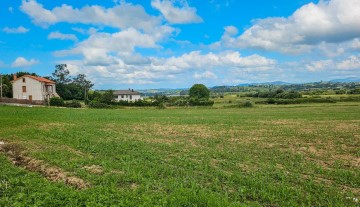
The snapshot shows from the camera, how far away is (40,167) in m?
12.6

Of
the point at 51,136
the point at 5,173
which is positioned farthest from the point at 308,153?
the point at 51,136

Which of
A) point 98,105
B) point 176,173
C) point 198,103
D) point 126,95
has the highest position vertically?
point 126,95

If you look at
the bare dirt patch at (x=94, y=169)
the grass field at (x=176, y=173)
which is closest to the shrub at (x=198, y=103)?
the grass field at (x=176, y=173)

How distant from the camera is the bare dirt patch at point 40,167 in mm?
10577

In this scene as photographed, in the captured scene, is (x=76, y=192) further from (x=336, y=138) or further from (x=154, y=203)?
(x=336, y=138)

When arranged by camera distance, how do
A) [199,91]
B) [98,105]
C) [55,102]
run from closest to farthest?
1. [55,102]
2. [98,105]
3. [199,91]

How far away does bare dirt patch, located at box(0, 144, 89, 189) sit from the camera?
34.7ft

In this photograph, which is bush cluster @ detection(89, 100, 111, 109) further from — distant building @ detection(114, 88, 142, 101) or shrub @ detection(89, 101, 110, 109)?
distant building @ detection(114, 88, 142, 101)

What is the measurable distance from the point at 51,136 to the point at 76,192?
1428 cm

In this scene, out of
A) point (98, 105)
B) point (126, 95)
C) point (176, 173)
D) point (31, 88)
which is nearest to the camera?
point (176, 173)

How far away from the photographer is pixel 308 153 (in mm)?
16969

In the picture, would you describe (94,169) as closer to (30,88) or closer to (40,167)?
(40,167)

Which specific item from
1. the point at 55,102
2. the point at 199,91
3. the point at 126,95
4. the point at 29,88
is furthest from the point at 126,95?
the point at 55,102

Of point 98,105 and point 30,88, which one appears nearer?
point 98,105
